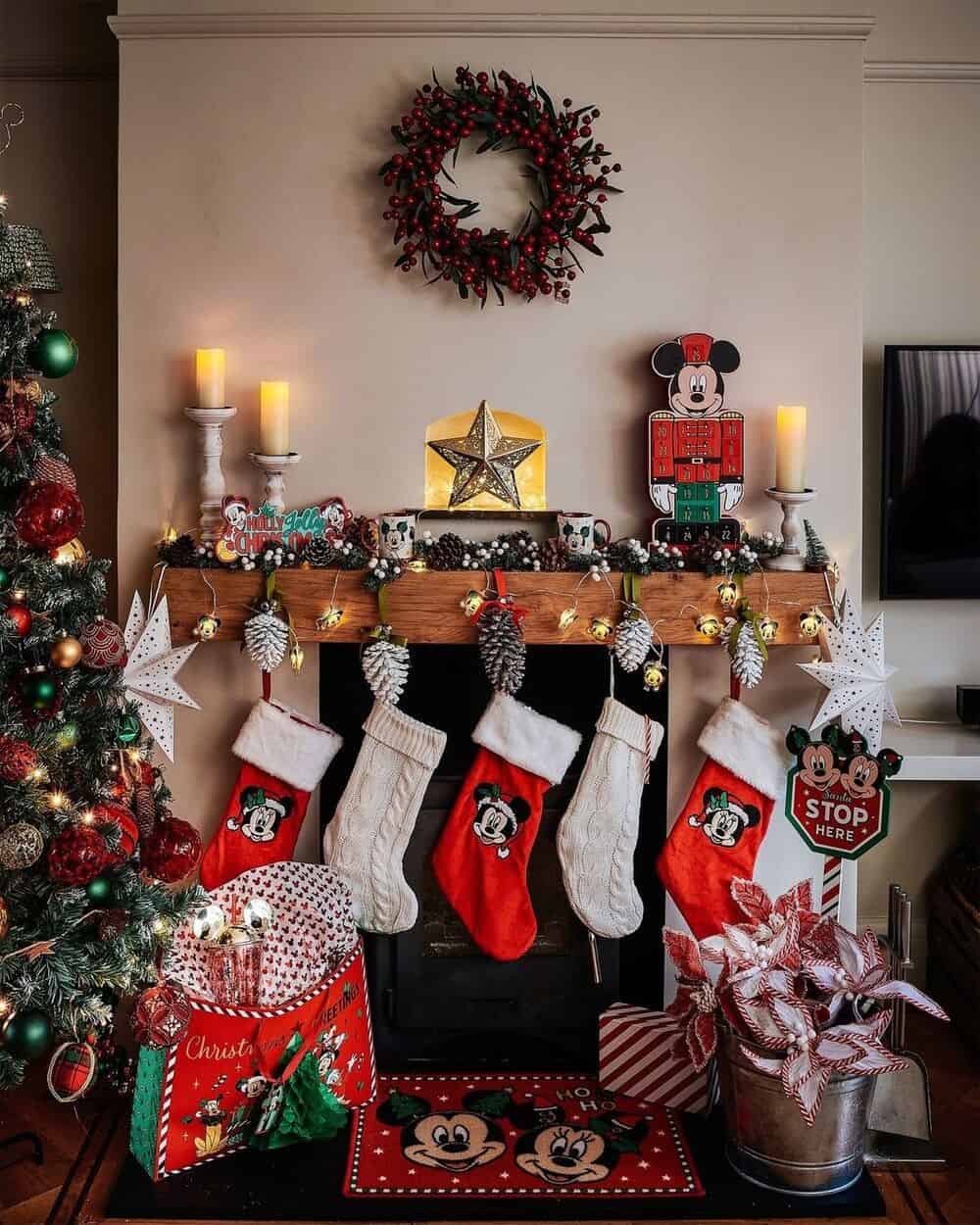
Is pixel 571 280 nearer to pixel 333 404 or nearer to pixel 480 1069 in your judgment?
pixel 333 404

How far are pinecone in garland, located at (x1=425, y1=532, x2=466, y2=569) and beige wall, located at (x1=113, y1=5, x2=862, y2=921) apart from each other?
15 cm

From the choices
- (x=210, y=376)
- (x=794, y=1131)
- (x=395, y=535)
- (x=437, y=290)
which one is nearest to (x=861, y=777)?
(x=794, y=1131)

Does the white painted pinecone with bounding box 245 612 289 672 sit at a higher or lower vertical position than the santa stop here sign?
higher

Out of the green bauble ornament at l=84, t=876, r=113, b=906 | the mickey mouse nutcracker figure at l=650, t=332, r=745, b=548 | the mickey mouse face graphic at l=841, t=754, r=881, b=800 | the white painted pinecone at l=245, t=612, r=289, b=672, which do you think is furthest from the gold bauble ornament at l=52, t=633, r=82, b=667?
the mickey mouse face graphic at l=841, t=754, r=881, b=800

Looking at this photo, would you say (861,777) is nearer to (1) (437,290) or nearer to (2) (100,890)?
(1) (437,290)

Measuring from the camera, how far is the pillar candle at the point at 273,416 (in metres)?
2.64

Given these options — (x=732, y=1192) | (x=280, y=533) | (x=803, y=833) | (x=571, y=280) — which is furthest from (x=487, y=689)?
(x=732, y=1192)

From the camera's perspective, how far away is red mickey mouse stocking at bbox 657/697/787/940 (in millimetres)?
2734

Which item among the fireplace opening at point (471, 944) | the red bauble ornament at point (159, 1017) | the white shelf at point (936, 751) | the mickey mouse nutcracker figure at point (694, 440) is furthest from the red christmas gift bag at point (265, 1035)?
the white shelf at point (936, 751)

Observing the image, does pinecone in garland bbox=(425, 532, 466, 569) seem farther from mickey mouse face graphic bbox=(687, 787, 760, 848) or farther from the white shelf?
the white shelf

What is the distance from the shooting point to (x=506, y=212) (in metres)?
2.71

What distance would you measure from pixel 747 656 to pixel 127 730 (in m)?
1.33

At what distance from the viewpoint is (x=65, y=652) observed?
211 cm

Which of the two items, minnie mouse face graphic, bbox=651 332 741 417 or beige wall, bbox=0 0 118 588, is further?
beige wall, bbox=0 0 118 588
